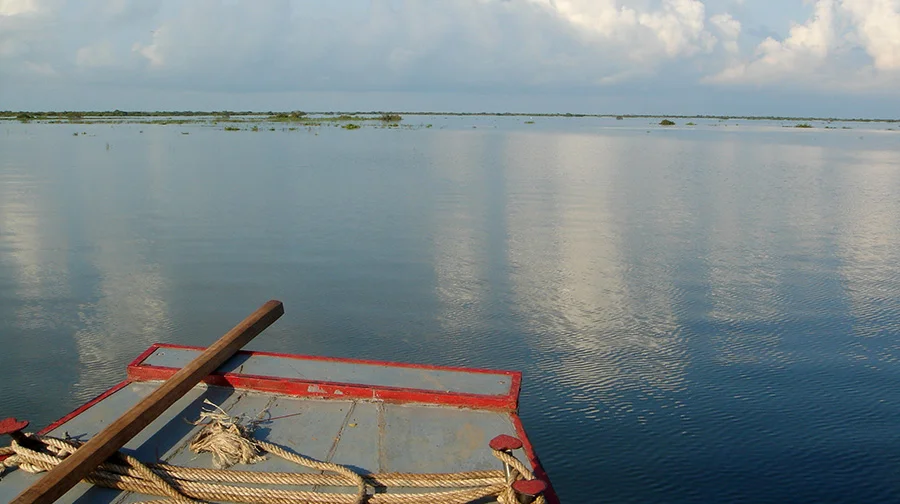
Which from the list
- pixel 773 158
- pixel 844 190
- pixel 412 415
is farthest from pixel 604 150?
pixel 412 415

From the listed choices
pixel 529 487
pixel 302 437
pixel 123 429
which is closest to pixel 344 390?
pixel 302 437

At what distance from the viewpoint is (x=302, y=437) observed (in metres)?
4.65

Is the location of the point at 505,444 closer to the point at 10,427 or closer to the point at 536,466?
the point at 536,466

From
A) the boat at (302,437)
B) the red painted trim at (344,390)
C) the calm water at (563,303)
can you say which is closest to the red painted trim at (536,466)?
the boat at (302,437)

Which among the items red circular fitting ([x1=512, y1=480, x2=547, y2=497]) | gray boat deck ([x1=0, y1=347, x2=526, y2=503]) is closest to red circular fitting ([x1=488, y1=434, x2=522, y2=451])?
red circular fitting ([x1=512, y1=480, x2=547, y2=497])

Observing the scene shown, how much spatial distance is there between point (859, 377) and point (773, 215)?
1114cm

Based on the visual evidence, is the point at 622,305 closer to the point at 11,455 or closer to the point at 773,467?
the point at 773,467

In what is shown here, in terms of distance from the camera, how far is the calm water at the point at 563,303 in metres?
6.52

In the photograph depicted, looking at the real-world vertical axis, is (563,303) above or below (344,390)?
below

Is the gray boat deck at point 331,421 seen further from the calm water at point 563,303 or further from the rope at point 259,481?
the calm water at point 563,303

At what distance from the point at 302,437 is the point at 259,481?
661 mm

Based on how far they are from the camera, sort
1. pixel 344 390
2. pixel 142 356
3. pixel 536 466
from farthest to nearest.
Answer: pixel 142 356 → pixel 344 390 → pixel 536 466

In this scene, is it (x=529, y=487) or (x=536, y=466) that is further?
(x=536, y=466)

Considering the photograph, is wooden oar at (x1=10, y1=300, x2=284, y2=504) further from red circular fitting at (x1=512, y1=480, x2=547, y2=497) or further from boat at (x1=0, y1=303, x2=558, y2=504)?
red circular fitting at (x1=512, y1=480, x2=547, y2=497)
